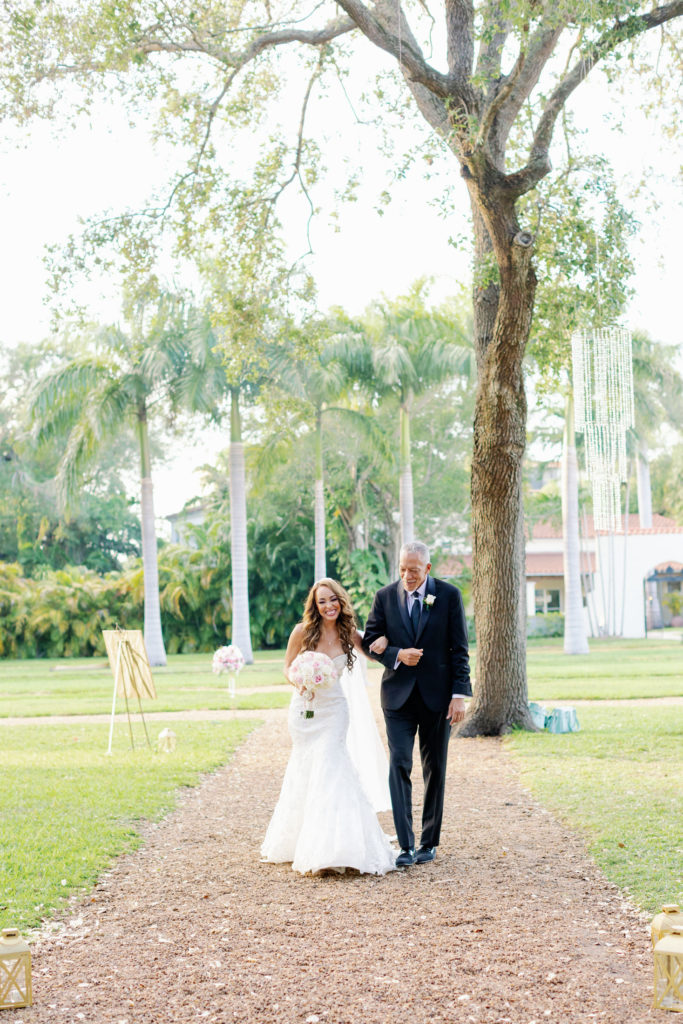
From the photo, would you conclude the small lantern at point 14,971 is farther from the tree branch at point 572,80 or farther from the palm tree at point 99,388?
the palm tree at point 99,388

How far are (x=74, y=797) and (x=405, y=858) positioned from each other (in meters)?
3.83

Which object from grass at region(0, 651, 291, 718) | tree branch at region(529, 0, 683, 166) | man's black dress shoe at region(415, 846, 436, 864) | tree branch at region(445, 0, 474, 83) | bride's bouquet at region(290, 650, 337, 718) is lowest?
grass at region(0, 651, 291, 718)

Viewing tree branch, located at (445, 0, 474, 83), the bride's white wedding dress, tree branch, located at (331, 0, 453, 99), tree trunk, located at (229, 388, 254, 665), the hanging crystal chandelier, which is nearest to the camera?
the bride's white wedding dress

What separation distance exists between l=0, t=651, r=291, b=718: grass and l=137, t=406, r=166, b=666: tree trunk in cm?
81

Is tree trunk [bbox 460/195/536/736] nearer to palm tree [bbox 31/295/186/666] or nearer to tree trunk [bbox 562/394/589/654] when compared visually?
palm tree [bbox 31/295/186/666]

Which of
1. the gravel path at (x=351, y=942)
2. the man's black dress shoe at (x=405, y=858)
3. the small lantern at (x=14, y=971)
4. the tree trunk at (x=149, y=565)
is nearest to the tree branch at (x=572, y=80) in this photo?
the gravel path at (x=351, y=942)

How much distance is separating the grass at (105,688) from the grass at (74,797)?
8.48 feet

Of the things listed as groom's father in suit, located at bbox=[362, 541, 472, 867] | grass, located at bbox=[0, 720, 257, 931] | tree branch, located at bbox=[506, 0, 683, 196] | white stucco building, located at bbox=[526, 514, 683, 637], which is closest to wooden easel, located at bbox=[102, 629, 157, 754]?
grass, located at bbox=[0, 720, 257, 931]

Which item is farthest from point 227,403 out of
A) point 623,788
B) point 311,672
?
point 311,672

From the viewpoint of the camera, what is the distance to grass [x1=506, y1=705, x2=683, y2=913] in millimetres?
6273

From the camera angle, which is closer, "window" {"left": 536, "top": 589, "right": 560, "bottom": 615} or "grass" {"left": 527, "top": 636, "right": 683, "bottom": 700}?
"grass" {"left": 527, "top": 636, "right": 683, "bottom": 700}

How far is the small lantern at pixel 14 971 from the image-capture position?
3977mm

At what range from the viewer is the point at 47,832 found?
25.3 feet

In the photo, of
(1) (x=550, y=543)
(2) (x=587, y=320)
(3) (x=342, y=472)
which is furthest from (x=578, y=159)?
(1) (x=550, y=543)
